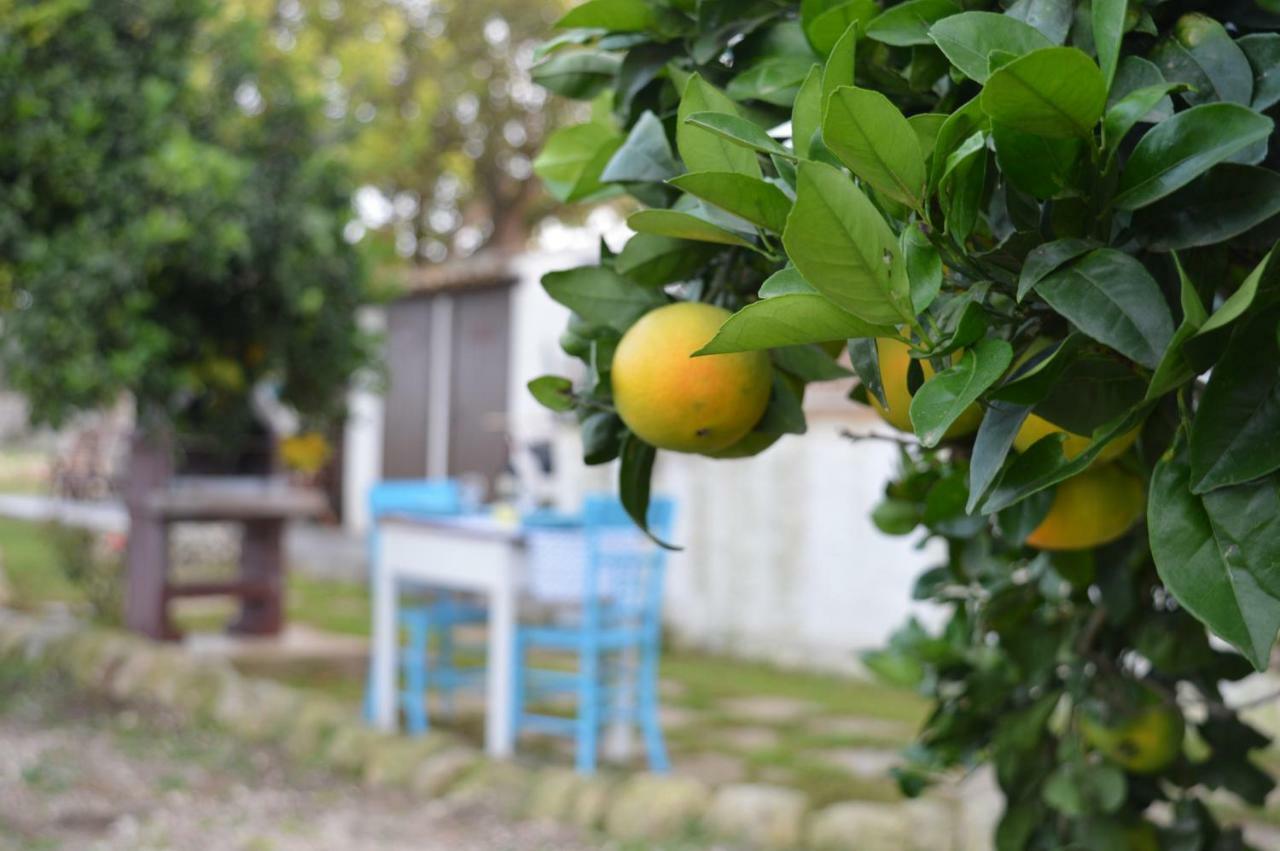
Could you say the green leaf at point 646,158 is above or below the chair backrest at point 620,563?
above

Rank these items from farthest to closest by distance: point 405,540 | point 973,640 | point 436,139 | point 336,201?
point 436,139 < point 336,201 < point 405,540 < point 973,640

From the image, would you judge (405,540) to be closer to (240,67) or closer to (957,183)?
(240,67)

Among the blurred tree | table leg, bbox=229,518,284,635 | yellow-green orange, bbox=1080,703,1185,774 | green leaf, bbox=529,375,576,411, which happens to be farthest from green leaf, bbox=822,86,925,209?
the blurred tree

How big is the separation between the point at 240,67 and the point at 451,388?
424 centimetres

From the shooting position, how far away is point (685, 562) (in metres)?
5.92

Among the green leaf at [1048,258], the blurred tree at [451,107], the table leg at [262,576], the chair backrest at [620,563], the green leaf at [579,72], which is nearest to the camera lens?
the green leaf at [1048,258]

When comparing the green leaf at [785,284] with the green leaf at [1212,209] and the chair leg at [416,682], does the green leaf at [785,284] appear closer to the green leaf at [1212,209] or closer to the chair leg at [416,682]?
the green leaf at [1212,209]

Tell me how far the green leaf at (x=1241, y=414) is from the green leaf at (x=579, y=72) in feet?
1.61

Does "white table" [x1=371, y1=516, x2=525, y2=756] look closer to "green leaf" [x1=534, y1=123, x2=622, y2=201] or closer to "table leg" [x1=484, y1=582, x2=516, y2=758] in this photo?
"table leg" [x1=484, y1=582, x2=516, y2=758]

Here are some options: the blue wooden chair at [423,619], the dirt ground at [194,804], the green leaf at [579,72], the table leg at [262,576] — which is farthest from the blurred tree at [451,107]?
the green leaf at [579,72]

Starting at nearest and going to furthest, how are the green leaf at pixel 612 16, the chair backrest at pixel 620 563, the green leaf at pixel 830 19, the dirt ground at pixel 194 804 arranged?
1. the green leaf at pixel 830 19
2. the green leaf at pixel 612 16
3. the dirt ground at pixel 194 804
4. the chair backrest at pixel 620 563

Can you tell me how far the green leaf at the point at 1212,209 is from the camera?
1.91 feet

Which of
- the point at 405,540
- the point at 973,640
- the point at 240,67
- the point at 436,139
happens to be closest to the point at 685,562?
the point at 405,540

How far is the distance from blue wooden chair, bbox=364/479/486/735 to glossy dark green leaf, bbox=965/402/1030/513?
3.83 meters
